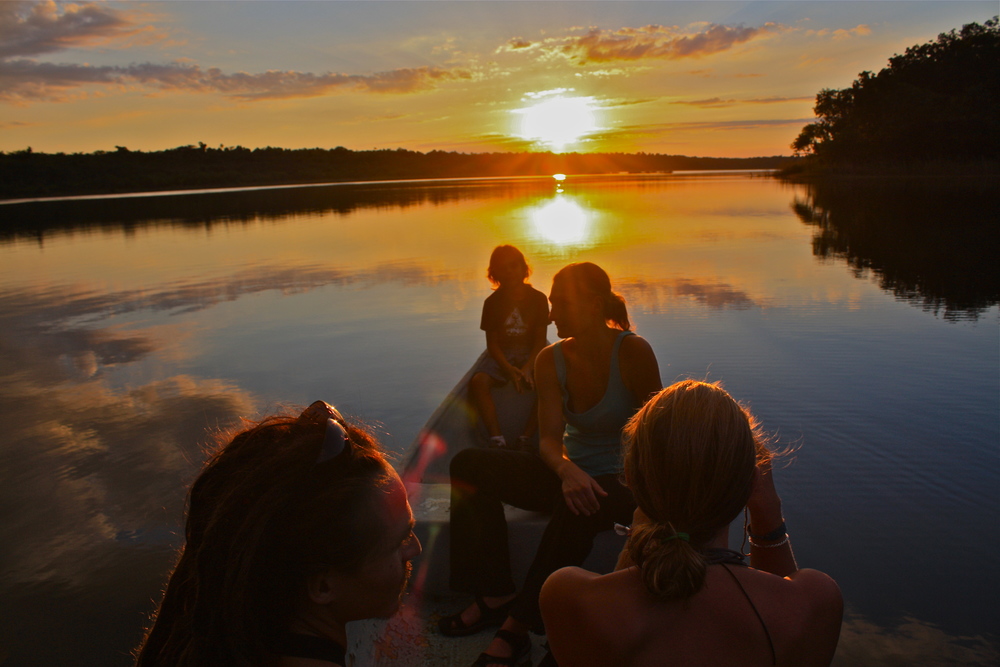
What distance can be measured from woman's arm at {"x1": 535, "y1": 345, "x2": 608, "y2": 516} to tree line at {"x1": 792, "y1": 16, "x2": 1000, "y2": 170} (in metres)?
53.1

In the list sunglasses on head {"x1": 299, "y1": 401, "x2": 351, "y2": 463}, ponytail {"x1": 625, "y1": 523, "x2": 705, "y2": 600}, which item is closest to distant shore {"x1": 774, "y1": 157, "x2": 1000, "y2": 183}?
ponytail {"x1": 625, "y1": 523, "x2": 705, "y2": 600}

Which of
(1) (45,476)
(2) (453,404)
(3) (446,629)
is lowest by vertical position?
(1) (45,476)

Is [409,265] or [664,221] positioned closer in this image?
[409,265]

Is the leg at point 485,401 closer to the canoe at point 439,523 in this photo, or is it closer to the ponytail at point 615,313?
the canoe at point 439,523

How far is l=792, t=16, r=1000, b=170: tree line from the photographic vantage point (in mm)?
45312

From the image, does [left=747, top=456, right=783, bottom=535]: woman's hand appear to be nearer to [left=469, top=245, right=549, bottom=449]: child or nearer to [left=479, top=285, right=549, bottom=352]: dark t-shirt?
[left=469, top=245, right=549, bottom=449]: child

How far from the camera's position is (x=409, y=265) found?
15.5 meters

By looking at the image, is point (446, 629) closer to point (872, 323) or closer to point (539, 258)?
point (872, 323)

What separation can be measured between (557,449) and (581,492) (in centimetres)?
29

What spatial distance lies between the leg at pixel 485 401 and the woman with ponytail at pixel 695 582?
3.18 metres

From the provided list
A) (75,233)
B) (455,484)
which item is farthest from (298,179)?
(455,484)

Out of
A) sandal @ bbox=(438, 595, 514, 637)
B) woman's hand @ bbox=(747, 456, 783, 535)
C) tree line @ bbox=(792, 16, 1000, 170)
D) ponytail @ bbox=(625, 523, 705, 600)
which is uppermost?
tree line @ bbox=(792, 16, 1000, 170)

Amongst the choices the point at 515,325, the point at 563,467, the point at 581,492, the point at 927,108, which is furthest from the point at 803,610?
the point at 927,108

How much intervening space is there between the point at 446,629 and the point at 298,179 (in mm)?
98439
